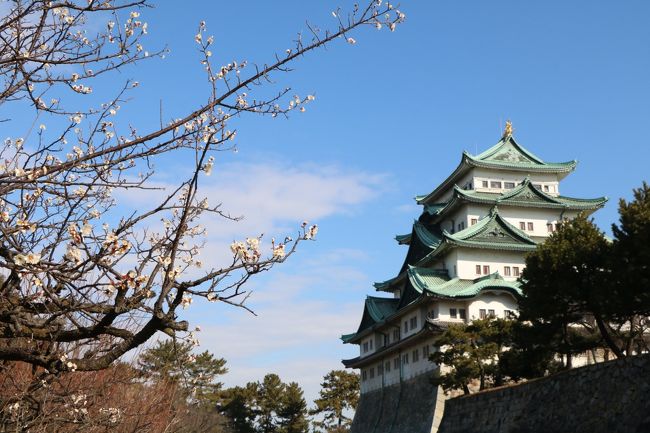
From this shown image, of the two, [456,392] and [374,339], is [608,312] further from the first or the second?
[374,339]

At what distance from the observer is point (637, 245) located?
21312 mm

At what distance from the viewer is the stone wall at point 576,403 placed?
60.1 feet

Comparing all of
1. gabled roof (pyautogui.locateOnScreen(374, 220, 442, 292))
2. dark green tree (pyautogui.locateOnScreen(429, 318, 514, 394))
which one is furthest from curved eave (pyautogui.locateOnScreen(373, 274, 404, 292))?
dark green tree (pyautogui.locateOnScreen(429, 318, 514, 394))

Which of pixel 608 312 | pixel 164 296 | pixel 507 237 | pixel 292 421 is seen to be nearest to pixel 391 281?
pixel 507 237

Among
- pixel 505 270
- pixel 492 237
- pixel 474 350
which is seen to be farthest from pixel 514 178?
pixel 474 350

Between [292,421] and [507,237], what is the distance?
2939 cm

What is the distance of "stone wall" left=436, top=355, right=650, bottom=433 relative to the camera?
18.3 metres

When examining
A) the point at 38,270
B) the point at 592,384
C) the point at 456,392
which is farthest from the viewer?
the point at 456,392

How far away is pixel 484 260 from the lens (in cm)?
3894

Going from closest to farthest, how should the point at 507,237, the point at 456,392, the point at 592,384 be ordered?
the point at 592,384 → the point at 456,392 → the point at 507,237

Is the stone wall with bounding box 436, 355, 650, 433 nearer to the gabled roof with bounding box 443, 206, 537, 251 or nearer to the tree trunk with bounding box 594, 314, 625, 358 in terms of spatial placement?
the tree trunk with bounding box 594, 314, 625, 358

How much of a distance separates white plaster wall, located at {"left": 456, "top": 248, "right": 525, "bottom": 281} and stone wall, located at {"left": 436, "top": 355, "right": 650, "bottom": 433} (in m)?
11.7

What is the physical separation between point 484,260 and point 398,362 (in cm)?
821

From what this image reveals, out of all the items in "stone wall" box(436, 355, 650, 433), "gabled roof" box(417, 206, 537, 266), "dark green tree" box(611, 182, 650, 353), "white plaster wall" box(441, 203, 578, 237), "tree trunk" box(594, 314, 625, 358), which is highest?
"white plaster wall" box(441, 203, 578, 237)
